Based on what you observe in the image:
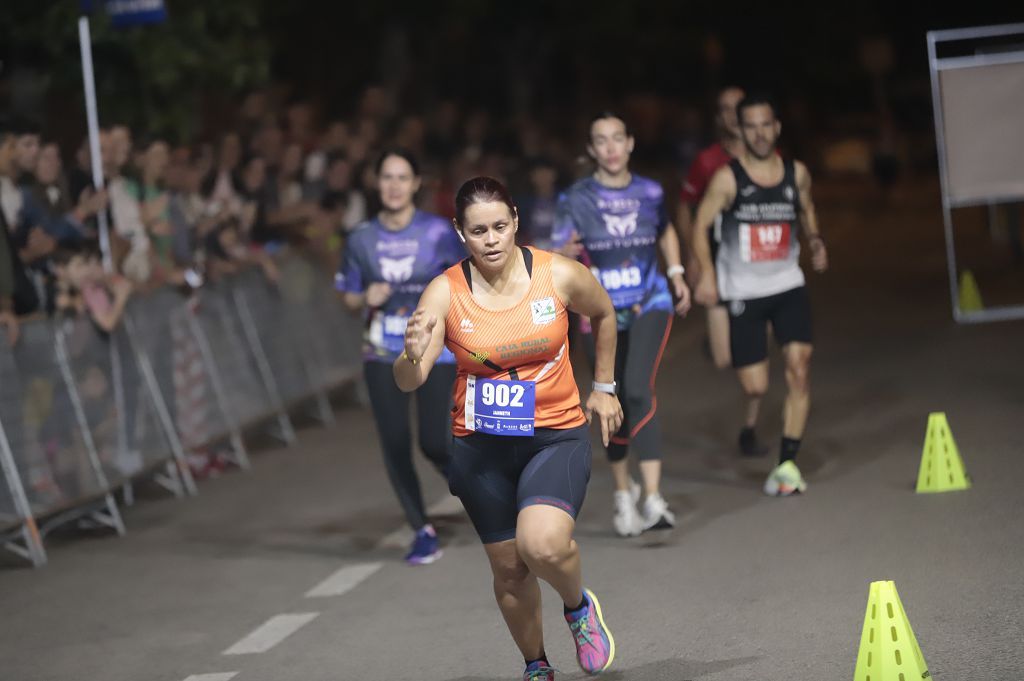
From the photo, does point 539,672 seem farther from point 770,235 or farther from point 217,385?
point 217,385

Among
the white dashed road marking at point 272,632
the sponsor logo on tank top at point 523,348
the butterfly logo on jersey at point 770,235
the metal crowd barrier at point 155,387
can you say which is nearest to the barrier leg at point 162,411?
the metal crowd barrier at point 155,387

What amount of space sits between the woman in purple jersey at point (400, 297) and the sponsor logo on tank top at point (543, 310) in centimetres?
285

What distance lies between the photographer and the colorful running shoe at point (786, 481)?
9961 mm

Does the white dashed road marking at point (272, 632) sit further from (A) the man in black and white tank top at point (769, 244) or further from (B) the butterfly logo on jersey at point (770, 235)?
(B) the butterfly logo on jersey at point (770, 235)

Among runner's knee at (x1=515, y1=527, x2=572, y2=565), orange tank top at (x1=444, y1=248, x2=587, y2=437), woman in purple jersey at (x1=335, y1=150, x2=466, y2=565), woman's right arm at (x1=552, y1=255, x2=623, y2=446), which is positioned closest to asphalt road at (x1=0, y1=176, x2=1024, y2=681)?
woman in purple jersey at (x1=335, y1=150, x2=466, y2=565)

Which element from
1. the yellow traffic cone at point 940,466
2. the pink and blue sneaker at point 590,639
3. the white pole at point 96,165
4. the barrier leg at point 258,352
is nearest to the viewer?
the pink and blue sneaker at point 590,639

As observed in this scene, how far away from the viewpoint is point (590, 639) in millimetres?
6520

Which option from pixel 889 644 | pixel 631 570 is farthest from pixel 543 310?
pixel 631 570

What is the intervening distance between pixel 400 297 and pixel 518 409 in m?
2.99

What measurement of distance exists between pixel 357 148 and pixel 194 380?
15.3ft

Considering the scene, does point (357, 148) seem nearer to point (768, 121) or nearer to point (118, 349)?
point (118, 349)

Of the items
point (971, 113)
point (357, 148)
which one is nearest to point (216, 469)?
point (357, 148)

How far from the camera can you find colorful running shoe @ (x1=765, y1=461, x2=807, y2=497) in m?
9.96

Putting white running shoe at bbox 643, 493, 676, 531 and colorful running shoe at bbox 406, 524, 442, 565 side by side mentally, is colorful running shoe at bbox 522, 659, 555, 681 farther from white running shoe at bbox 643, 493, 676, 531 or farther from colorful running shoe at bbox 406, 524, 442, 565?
white running shoe at bbox 643, 493, 676, 531
